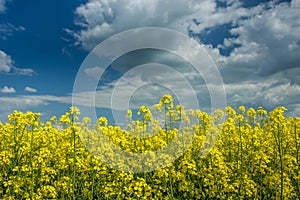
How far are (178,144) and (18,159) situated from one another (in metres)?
3.60

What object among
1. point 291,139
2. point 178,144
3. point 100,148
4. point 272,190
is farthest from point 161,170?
point 291,139

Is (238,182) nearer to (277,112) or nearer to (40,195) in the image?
(277,112)

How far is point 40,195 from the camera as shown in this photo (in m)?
5.27

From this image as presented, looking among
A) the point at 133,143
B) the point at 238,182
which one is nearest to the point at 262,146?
the point at 238,182

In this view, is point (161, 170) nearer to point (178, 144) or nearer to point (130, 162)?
point (130, 162)

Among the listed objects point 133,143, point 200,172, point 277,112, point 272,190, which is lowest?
point 272,190

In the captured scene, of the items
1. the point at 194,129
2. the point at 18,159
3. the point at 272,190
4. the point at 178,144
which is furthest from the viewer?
the point at 194,129

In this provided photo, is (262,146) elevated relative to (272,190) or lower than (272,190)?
elevated

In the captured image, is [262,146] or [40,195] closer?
[40,195]

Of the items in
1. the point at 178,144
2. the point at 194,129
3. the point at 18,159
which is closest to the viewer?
the point at 18,159

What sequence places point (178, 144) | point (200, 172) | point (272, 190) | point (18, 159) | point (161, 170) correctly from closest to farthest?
point (161, 170) → point (200, 172) → point (272, 190) → point (18, 159) → point (178, 144)

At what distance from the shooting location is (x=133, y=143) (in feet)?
21.3

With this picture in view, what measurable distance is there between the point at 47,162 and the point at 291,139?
20.7 ft

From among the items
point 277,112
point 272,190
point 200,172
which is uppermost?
point 277,112
